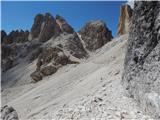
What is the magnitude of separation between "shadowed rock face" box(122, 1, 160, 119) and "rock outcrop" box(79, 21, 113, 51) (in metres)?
51.5

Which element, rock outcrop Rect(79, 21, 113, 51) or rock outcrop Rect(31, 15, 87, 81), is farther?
rock outcrop Rect(79, 21, 113, 51)

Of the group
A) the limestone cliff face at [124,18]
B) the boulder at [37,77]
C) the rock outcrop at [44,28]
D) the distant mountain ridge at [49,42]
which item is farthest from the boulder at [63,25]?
the boulder at [37,77]

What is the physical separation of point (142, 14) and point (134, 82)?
272 cm

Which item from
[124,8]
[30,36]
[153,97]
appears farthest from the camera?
[30,36]

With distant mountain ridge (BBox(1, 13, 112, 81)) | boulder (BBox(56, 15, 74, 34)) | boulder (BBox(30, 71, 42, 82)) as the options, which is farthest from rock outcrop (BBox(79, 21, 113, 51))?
boulder (BBox(30, 71, 42, 82))

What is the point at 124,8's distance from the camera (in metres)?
50.8

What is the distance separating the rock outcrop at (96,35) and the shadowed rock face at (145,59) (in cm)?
5150

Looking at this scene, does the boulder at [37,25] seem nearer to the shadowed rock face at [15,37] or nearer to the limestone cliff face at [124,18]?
the shadowed rock face at [15,37]

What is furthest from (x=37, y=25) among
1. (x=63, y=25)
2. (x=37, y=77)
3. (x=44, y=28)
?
(x=37, y=77)

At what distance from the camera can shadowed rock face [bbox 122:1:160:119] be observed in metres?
8.41

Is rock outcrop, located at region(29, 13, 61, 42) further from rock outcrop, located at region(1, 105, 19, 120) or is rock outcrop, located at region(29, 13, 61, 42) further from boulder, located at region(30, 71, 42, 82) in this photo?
rock outcrop, located at region(1, 105, 19, 120)

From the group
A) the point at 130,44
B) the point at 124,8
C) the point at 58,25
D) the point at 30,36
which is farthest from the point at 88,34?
the point at 130,44

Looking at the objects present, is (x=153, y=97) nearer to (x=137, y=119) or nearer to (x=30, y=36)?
(x=137, y=119)

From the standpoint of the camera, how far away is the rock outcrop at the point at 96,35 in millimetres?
62906
